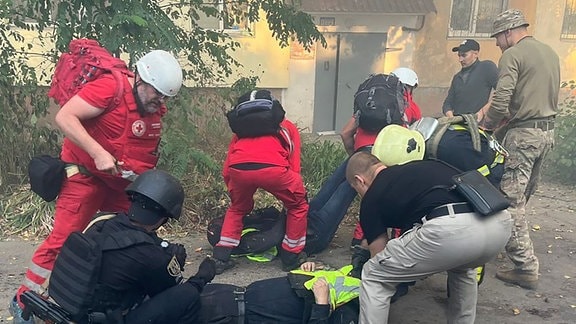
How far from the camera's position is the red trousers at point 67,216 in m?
3.28

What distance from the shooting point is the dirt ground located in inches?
152

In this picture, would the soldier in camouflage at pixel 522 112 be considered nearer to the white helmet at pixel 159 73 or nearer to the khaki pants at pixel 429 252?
the khaki pants at pixel 429 252

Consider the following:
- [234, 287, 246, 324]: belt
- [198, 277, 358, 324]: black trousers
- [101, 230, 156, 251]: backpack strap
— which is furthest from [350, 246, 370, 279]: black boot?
[101, 230, 156, 251]: backpack strap

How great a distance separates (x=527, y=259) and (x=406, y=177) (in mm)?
1921

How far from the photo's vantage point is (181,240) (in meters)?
5.10

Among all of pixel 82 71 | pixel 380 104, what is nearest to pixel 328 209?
pixel 380 104

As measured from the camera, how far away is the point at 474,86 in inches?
276

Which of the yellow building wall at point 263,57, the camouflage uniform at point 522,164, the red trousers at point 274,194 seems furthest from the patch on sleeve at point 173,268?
the yellow building wall at point 263,57

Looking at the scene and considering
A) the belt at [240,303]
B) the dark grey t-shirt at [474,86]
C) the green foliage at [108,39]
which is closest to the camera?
the belt at [240,303]

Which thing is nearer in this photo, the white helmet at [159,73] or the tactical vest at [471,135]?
the white helmet at [159,73]

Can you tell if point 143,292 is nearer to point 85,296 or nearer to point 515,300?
point 85,296

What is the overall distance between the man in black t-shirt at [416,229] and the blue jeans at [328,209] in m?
1.47

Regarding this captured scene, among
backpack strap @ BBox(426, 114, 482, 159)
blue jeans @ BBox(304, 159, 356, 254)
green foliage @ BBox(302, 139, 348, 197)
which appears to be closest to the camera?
backpack strap @ BBox(426, 114, 482, 159)

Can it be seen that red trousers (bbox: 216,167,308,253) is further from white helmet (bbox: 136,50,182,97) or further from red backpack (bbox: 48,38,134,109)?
red backpack (bbox: 48,38,134,109)
